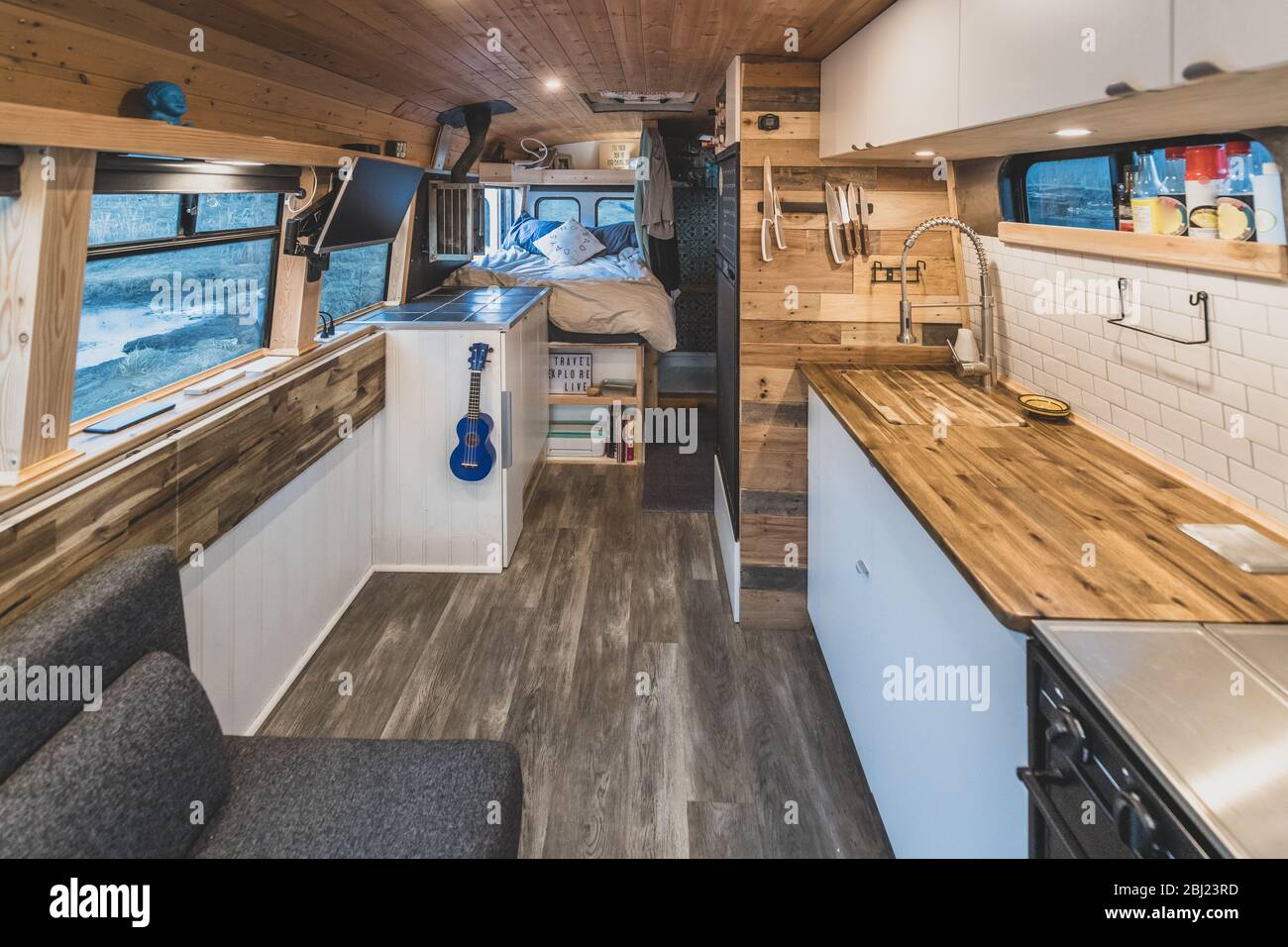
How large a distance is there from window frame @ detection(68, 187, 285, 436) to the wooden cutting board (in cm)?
190

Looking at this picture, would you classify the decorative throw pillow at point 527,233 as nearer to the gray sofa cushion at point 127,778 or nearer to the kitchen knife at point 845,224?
the kitchen knife at point 845,224

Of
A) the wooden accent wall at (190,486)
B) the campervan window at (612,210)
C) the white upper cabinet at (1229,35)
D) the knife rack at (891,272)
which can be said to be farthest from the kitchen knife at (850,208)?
the campervan window at (612,210)

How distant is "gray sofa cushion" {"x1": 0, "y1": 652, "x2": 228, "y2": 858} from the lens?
44.6 inches

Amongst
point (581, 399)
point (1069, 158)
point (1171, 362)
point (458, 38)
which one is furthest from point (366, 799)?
point (581, 399)

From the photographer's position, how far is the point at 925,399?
8.30ft

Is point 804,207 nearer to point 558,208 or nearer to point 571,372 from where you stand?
point 571,372

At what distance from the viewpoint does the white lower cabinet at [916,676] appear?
1323 mm

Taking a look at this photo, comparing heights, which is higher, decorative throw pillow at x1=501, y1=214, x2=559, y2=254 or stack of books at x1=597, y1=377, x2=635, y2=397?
decorative throw pillow at x1=501, y1=214, x2=559, y2=254

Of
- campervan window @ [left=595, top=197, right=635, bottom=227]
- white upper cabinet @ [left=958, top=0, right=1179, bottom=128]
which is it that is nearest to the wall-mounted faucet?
white upper cabinet @ [left=958, top=0, right=1179, bottom=128]

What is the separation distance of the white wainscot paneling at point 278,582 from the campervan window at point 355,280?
599mm

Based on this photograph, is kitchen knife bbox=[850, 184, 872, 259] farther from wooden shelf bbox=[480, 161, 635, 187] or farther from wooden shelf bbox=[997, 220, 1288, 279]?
wooden shelf bbox=[480, 161, 635, 187]

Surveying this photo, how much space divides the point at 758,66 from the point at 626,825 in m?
2.45
